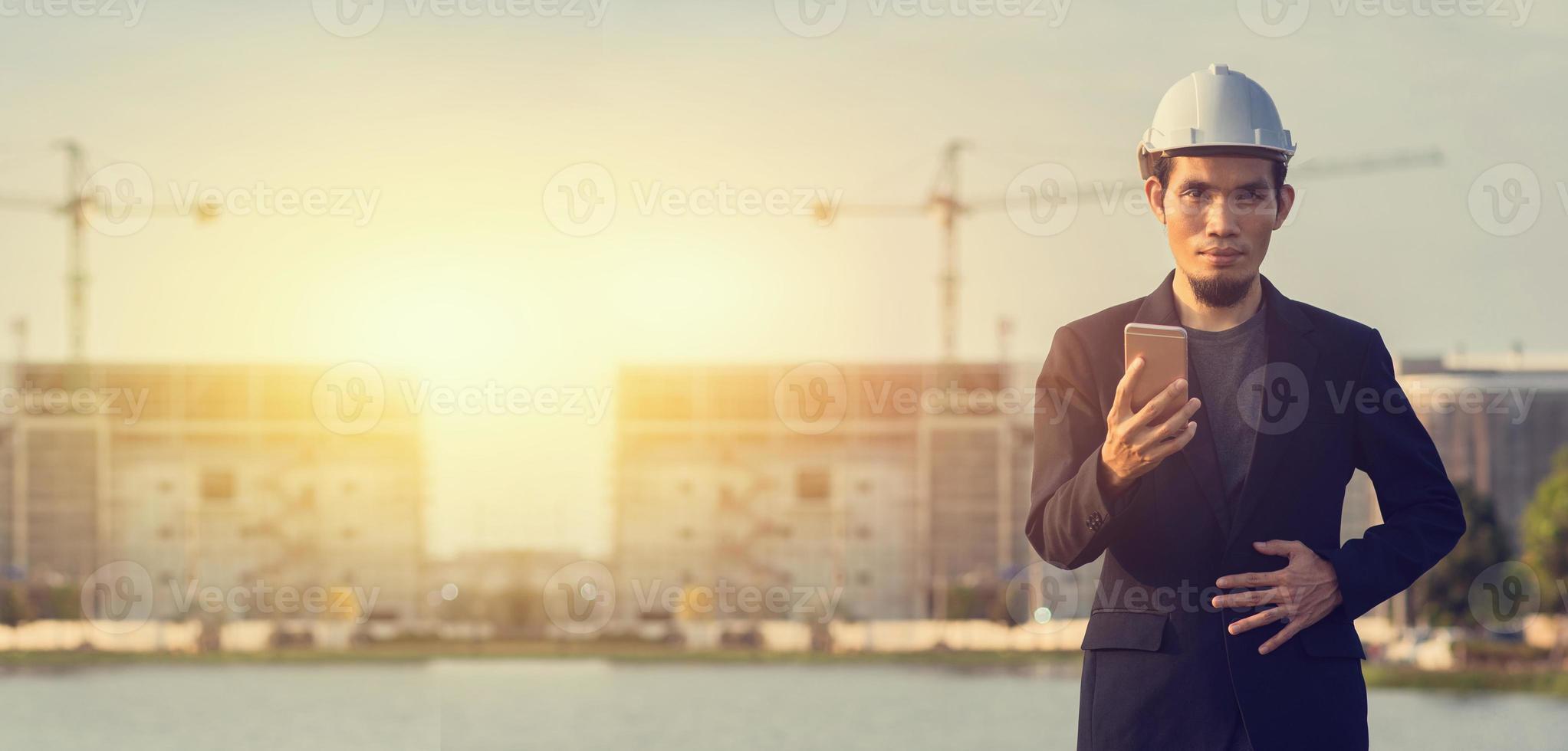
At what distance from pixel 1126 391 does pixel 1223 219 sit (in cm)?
72

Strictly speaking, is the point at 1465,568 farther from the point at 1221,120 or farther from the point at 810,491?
the point at 1221,120

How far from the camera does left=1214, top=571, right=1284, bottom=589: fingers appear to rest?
5.05 m

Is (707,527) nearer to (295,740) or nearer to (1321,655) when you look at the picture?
(295,740)

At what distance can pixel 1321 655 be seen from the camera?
203 inches

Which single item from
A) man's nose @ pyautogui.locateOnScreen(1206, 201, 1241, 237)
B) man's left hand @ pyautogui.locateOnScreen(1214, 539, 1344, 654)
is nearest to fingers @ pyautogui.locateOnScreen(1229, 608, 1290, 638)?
man's left hand @ pyautogui.locateOnScreen(1214, 539, 1344, 654)

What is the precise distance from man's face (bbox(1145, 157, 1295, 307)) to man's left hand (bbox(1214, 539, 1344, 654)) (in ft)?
2.50

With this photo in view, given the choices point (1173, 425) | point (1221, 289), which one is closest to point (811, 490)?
point (1221, 289)

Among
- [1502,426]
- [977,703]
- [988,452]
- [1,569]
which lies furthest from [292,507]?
[1502,426]

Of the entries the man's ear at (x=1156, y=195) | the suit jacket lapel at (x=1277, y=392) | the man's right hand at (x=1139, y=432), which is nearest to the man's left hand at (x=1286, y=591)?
the suit jacket lapel at (x=1277, y=392)

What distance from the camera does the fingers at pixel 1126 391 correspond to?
4.76 metres

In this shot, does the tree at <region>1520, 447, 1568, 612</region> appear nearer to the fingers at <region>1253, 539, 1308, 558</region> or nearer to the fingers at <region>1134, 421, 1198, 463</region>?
the fingers at <region>1253, 539, 1308, 558</region>

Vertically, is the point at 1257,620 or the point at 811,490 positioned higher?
the point at 1257,620

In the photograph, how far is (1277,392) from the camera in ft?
17.2

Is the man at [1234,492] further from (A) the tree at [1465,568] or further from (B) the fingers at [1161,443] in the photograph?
(A) the tree at [1465,568]
